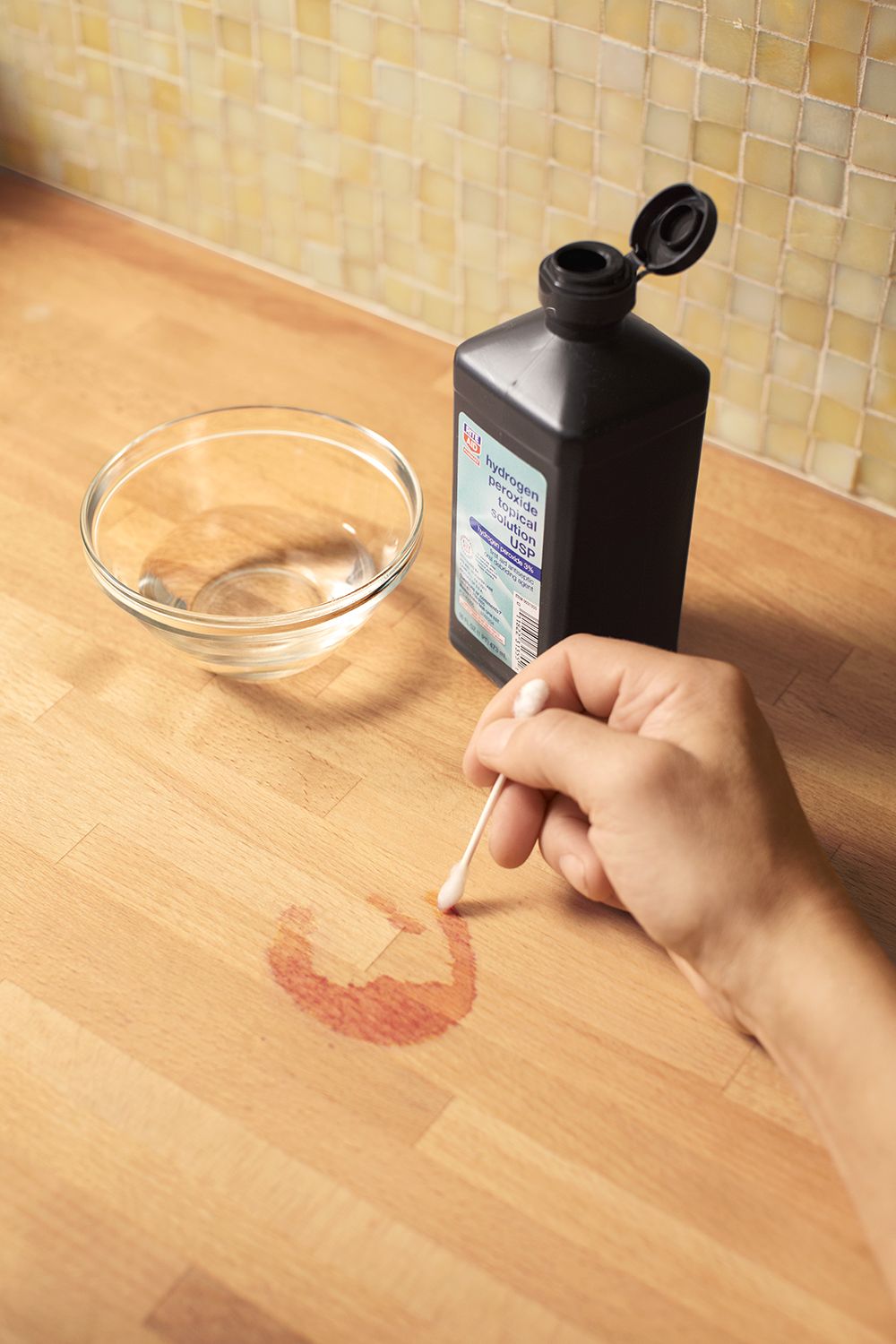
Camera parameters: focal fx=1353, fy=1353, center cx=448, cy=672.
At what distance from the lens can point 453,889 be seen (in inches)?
25.3

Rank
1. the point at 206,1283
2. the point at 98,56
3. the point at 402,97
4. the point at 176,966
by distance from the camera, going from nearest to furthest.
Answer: the point at 206,1283
the point at 176,966
the point at 402,97
the point at 98,56

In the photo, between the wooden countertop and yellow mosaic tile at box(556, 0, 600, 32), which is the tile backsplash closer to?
yellow mosaic tile at box(556, 0, 600, 32)

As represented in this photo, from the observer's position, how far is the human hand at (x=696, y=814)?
55 centimetres

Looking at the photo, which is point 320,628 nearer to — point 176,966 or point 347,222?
point 176,966

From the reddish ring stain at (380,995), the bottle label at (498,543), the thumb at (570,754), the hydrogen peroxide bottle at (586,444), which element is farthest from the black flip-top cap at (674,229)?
the reddish ring stain at (380,995)

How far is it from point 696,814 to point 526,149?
1.72 feet

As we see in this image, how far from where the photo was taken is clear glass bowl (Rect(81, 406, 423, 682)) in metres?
0.80

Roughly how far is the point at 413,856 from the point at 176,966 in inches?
5.0

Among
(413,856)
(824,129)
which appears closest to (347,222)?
(824,129)

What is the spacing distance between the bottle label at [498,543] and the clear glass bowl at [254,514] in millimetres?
45

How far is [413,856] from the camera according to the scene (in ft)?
2.21

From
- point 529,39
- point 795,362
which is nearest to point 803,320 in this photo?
point 795,362

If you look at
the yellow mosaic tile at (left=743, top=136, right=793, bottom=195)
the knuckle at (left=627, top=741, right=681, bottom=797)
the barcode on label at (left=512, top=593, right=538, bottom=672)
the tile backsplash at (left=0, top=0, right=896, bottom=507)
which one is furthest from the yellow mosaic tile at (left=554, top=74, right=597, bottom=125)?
the knuckle at (left=627, top=741, right=681, bottom=797)

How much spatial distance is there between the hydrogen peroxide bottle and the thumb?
90mm
